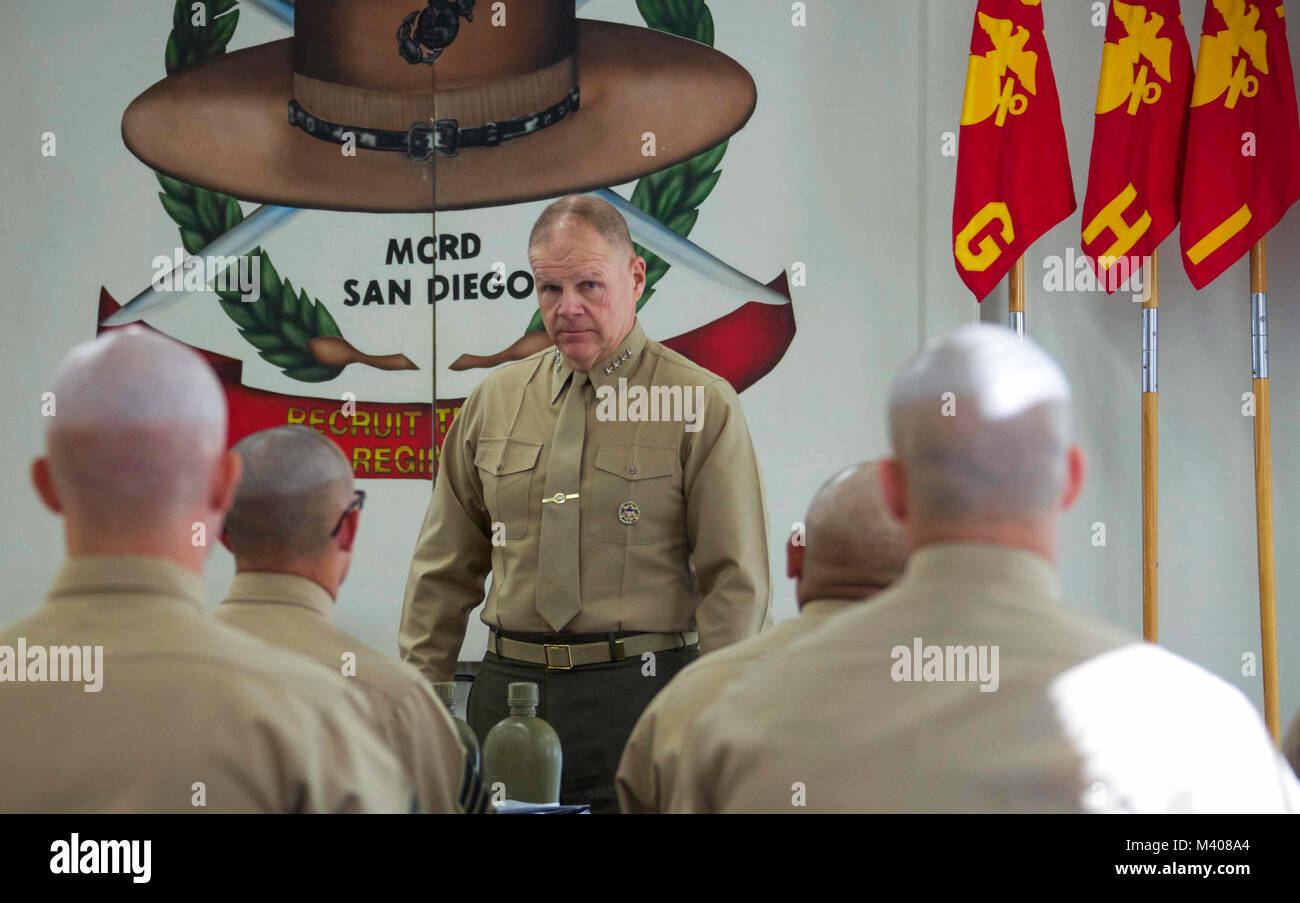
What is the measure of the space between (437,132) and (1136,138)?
1526mm

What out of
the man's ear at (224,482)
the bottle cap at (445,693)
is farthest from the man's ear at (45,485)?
the bottle cap at (445,693)

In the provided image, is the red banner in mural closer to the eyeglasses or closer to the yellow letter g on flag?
the yellow letter g on flag

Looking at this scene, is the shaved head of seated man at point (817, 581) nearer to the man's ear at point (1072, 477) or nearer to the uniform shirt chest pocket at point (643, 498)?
the man's ear at point (1072, 477)

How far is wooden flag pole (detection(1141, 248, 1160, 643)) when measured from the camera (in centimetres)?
176

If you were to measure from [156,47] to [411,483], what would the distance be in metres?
1.22

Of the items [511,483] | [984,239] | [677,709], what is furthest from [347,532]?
[984,239]

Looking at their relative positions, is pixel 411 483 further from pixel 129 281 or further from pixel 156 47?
pixel 156 47

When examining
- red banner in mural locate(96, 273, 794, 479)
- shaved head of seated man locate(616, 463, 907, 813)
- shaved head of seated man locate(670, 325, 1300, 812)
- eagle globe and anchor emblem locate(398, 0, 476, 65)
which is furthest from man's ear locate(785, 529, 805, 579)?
red banner in mural locate(96, 273, 794, 479)

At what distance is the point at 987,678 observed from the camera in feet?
3.88

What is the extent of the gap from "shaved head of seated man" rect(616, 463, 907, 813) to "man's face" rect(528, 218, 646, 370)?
33.1 inches

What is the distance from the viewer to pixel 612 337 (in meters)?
2.16

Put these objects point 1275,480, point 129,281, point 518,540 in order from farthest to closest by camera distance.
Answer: point 129,281 → point 518,540 → point 1275,480

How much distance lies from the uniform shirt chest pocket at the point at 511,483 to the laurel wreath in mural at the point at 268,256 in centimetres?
120
